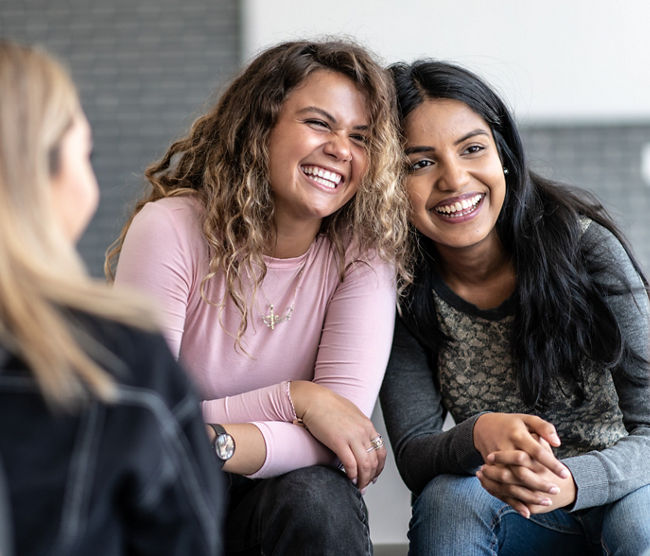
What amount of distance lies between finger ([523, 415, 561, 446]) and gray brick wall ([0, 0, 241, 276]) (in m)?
2.05

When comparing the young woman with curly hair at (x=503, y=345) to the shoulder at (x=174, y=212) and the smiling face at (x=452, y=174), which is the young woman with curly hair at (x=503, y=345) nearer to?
the smiling face at (x=452, y=174)

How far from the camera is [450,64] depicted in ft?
5.46

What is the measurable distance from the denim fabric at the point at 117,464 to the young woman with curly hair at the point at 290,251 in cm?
65

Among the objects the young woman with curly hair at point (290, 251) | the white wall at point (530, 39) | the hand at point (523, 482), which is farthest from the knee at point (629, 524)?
the white wall at point (530, 39)

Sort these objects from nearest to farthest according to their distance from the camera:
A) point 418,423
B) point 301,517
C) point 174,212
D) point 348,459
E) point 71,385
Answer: point 71,385 < point 301,517 < point 348,459 < point 174,212 < point 418,423

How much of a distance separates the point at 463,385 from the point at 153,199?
0.71 metres

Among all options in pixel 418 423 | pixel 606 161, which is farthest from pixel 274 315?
pixel 606 161

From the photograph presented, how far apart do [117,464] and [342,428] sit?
29.4 inches

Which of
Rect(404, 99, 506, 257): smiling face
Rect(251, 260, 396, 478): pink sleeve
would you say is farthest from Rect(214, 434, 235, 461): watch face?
Rect(404, 99, 506, 257): smiling face

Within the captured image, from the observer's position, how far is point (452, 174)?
5.15ft

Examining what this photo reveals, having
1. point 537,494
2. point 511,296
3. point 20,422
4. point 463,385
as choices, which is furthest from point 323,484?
point 20,422

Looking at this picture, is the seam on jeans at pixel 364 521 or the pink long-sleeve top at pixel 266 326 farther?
the pink long-sleeve top at pixel 266 326

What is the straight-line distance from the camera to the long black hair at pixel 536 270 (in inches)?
61.6

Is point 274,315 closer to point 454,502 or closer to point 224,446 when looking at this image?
point 224,446
